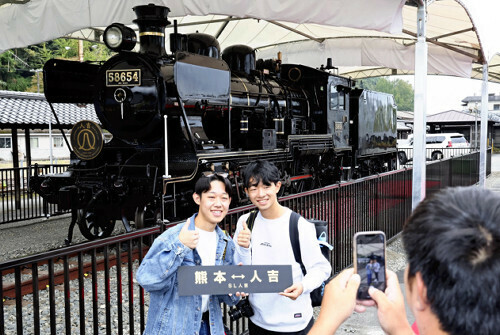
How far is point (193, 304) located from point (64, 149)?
29215mm

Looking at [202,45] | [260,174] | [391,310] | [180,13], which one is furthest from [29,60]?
[391,310]

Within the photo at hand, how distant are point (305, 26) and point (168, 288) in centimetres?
1254

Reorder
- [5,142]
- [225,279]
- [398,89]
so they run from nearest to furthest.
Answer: [225,279] < [5,142] < [398,89]

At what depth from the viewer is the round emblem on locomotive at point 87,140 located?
743 centimetres

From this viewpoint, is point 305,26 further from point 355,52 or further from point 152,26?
point 152,26

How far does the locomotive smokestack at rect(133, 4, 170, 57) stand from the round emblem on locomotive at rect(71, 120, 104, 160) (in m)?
1.45

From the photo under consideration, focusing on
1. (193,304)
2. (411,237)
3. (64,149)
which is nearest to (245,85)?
(193,304)

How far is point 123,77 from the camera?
7156 mm

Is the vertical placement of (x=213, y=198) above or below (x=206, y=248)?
above

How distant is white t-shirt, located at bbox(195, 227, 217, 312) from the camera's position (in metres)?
2.41

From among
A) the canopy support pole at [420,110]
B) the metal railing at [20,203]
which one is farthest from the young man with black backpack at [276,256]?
the metal railing at [20,203]

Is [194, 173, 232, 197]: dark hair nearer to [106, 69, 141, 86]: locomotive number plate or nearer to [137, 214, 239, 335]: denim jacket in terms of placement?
[137, 214, 239, 335]: denim jacket

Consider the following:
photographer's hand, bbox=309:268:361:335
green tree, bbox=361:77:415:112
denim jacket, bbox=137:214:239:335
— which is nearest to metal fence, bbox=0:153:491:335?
denim jacket, bbox=137:214:239:335

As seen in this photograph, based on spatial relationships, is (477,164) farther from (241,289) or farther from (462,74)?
(241,289)
